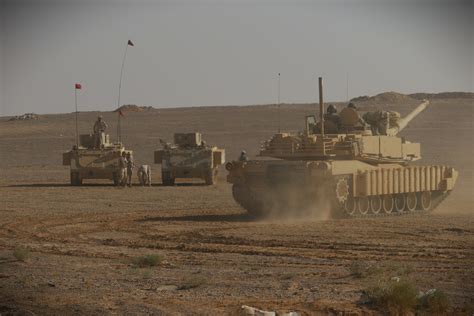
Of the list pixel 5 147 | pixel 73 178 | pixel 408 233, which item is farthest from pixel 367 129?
pixel 5 147

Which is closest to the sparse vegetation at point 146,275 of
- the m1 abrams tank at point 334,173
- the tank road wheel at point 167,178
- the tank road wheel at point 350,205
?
the m1 abrams tank at point 334,173

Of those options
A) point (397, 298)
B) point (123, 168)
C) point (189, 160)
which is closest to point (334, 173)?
point (397, 298)

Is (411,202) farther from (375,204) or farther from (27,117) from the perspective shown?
(27,117)

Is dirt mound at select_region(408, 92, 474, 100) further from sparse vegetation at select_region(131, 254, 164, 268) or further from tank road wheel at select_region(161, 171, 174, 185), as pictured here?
sparse vegetation at select_region(131, 254, 164, 268)

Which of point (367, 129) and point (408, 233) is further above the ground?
point (367, 129)

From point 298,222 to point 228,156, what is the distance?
35141 mm

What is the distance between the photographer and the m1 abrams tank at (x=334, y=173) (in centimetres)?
2505

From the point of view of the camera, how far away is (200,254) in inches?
717

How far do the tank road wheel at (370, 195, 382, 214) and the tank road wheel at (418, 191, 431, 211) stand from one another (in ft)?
7.34

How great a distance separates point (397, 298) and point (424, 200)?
1676 cm

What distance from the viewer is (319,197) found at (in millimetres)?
25156

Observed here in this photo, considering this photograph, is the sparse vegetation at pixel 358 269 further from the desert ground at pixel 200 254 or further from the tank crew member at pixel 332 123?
the tank crew member at pixel 332 123

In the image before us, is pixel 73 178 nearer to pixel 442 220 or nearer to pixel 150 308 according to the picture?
pixel 442 220

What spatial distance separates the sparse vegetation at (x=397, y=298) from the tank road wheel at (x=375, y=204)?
45.4 feet
